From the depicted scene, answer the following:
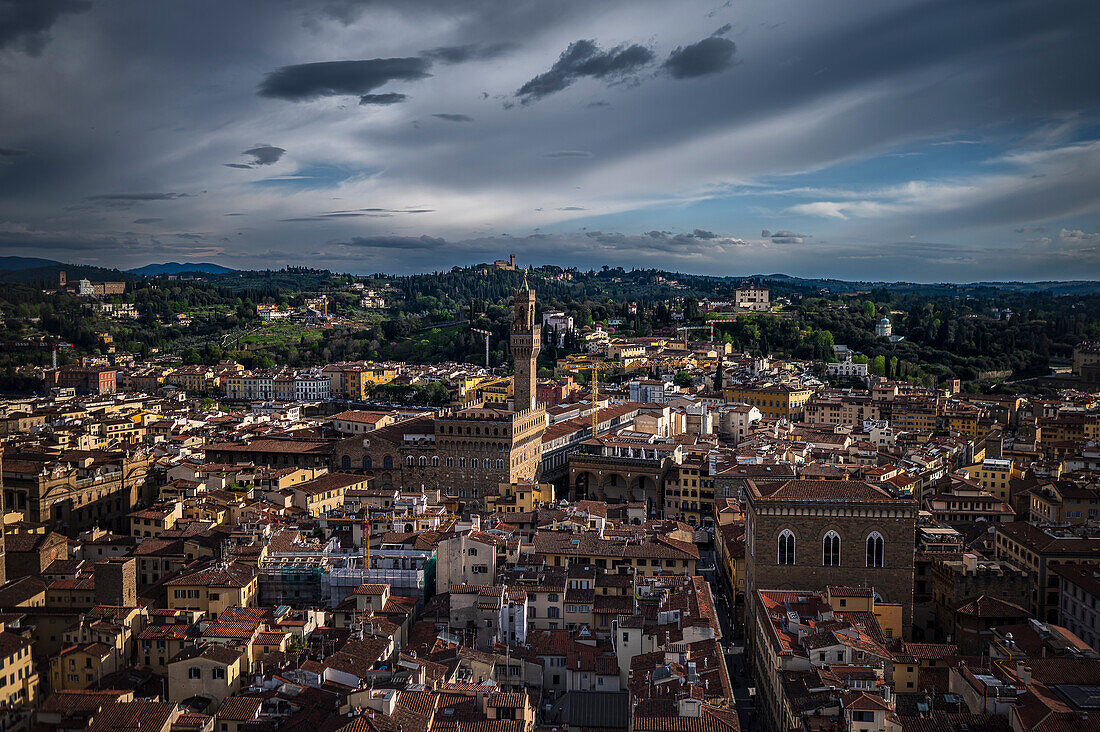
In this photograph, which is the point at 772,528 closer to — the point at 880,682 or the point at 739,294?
the point at 880,682

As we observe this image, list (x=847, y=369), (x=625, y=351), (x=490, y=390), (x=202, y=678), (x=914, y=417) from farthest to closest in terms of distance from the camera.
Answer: (x=625, y=351) < (x=847, y=369) < (x=490, y=390) < (x=914, y=417) < (x=202, y=678)

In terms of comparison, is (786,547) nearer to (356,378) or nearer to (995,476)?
(995,476)

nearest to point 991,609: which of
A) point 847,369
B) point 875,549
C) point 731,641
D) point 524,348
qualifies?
point 875,549

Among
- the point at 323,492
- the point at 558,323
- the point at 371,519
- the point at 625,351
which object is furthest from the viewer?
the point at 558,323

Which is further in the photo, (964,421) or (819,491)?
(964,421)

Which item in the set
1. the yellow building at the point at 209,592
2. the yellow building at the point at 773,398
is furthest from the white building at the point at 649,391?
the yellow building at the point at 209,592

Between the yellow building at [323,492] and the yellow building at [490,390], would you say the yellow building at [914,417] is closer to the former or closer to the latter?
the yellow building at [490,390]

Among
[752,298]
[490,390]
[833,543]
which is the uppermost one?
[752,298]
